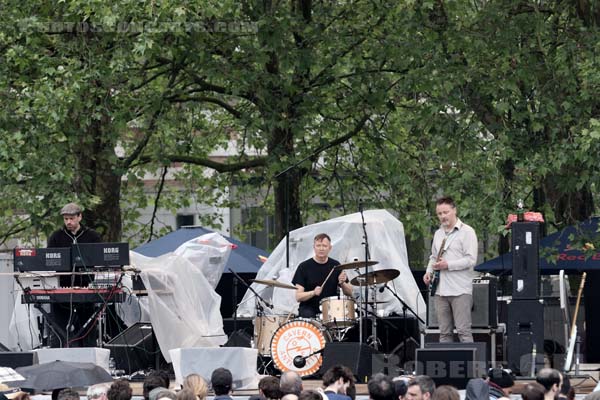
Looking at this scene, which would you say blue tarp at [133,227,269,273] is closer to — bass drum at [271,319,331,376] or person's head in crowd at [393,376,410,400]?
bass drum at [271,319,331,376]

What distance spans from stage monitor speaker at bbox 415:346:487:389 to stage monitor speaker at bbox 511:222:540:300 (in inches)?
57.0

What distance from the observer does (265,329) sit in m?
17.7

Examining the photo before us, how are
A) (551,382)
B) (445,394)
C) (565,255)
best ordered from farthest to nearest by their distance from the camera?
(565,255)
(551,382)
(445,394)

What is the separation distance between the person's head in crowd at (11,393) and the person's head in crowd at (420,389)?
9.97 feet

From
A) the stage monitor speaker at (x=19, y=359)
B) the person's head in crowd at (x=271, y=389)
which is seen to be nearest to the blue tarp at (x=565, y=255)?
the stage monitor speaker at (x=19, y=359)

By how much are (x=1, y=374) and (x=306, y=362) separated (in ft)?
16.5

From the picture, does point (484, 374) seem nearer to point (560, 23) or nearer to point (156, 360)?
point (156, 360)

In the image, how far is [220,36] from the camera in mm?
23578

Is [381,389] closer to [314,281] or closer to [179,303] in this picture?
[314,281]

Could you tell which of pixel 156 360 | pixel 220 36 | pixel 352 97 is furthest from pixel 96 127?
pixel 156 360

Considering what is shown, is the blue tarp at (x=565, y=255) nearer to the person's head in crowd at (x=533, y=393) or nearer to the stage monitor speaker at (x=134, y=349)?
the stage monitor speaker at (x=134, y=349)

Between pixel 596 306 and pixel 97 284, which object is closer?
pixel 97 284

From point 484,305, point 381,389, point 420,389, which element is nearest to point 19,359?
point 381,389

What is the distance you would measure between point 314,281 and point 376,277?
0.87 meters
